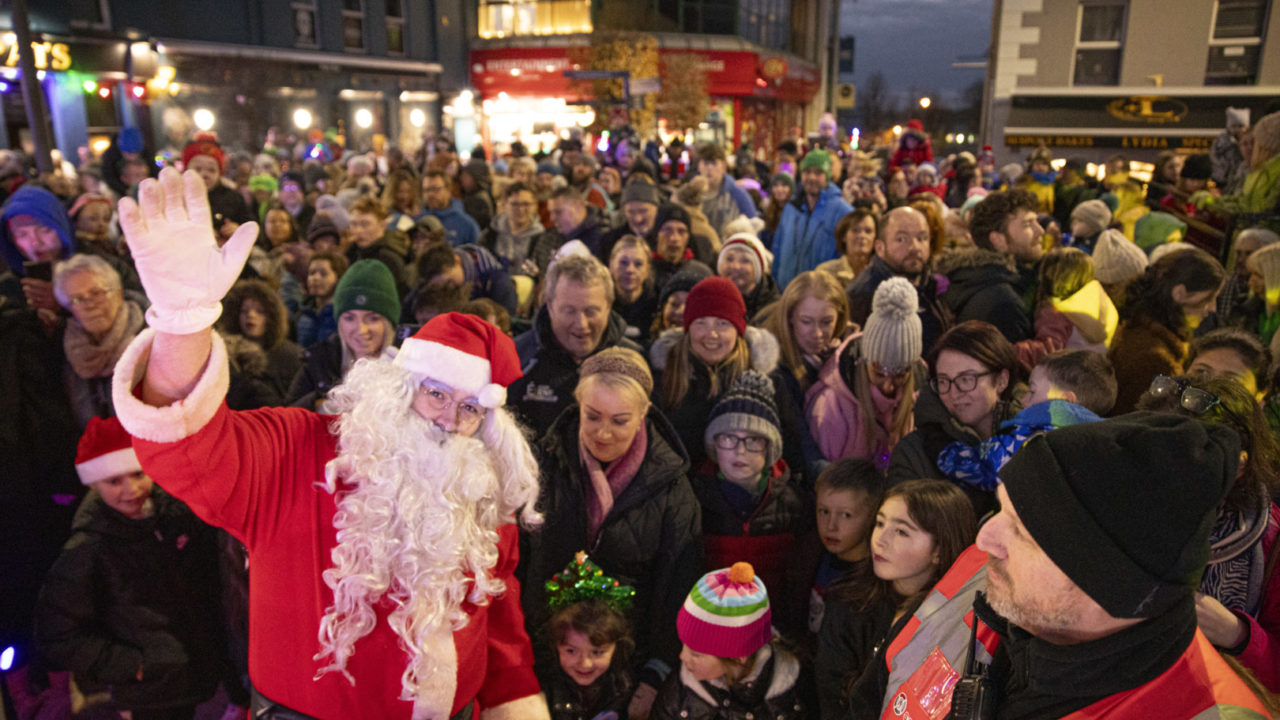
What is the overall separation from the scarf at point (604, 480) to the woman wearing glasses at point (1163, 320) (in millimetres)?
2533

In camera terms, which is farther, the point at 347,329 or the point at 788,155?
the point at 788,155

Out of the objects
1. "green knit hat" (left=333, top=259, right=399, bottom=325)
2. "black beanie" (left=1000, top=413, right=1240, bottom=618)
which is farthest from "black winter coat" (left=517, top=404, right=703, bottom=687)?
"black beanie" (left=1000, top=413, right=1240, bottom=618)

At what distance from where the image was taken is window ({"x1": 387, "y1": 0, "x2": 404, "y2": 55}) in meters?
28.0

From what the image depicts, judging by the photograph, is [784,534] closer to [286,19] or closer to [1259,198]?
[1259,198]

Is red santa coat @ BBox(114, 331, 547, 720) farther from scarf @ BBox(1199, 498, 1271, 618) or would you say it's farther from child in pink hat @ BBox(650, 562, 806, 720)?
scarf @ BBox(1199, 498, 1271, 618)

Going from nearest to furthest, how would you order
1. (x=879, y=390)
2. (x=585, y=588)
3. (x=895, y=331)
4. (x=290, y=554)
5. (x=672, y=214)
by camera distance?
(x=290, y=554) → (x=585, y=588) → (x=895, y=331) → (x=879, y=390) → (x=672, y=214)

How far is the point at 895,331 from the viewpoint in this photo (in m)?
3.62

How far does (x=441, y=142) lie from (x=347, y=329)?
12.2 metres

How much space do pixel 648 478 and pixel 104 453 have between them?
6.59 feet

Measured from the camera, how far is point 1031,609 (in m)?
1.41

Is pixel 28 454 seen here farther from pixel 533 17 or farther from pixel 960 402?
pixel 533 17

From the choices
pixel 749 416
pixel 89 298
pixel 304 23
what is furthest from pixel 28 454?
pixel 304 23

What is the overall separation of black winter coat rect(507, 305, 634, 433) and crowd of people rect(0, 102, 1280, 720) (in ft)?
0.05

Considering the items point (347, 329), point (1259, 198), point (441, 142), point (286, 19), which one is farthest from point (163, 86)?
point (1259, 198)
